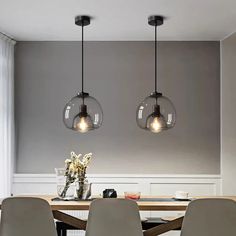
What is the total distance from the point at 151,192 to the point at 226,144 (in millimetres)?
1038

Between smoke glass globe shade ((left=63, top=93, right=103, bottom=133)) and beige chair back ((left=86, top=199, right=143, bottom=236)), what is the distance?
1066 millimetres

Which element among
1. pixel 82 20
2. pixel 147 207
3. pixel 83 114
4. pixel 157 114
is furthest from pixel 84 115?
pixel 147 207

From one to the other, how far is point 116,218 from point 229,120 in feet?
8.31

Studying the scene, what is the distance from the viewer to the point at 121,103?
5.22 meters

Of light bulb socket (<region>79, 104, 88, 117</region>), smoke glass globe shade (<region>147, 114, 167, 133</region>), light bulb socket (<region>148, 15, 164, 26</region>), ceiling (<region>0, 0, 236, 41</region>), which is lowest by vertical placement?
smoke glass globe shade (<region>147, 114, 167, 133</region>)

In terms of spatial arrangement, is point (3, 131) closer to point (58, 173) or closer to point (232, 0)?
point (58, 173)

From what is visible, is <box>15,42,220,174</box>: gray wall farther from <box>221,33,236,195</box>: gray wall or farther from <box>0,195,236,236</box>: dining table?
<box>0,195,236,236</box>: dining table

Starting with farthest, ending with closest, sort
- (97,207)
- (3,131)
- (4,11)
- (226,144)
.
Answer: (226,144) < (3,131) < (4,11) < (97,207)

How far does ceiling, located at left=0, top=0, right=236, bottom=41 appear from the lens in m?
3.71

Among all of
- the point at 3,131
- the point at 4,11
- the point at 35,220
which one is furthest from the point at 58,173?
the point at 4,11

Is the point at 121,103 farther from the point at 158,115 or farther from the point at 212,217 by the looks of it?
the point at 212,217

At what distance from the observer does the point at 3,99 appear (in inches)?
192

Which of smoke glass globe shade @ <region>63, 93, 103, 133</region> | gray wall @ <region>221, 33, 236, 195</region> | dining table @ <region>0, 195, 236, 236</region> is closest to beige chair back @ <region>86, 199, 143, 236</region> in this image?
dining table @ <region>0, 195, 236, 236</region>

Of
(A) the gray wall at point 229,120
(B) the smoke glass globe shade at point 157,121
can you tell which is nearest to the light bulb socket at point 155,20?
(B) the smoke glass globe shade at point 157,121
